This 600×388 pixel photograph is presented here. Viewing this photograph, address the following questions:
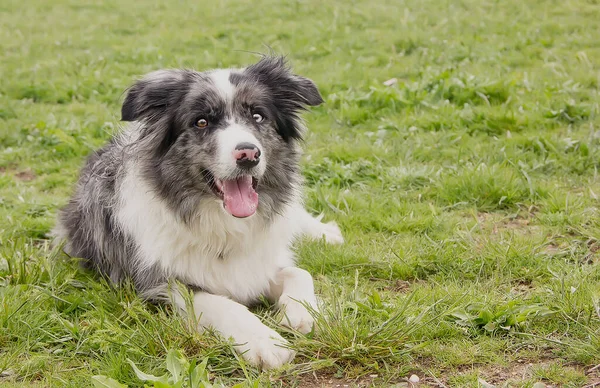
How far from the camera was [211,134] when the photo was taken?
4113 mm

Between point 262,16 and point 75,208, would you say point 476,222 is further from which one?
point 262,16

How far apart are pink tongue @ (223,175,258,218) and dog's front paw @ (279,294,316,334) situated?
1.78 ft

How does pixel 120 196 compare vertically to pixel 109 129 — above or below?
above

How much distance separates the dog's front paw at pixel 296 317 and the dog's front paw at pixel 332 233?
1.17 m

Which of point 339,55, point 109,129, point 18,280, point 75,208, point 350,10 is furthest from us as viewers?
point 350,10

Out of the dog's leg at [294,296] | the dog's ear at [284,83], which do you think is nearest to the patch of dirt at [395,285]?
the dog's leg at [294,296]

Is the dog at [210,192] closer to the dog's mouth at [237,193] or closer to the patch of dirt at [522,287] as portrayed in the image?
the dog's mouth at [237,193]

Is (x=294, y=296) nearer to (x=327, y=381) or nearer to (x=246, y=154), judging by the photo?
(x=327, y=381)

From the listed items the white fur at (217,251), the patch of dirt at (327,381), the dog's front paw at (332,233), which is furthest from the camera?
the dog's front paw at (332,233)

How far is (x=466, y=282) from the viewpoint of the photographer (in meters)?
4.43

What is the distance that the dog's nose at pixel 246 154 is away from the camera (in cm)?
385

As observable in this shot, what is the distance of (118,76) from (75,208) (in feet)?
16.6

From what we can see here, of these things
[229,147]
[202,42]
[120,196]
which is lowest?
[202,42]

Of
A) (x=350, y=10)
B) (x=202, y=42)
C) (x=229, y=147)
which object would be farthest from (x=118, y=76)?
(x=229, y=147)
